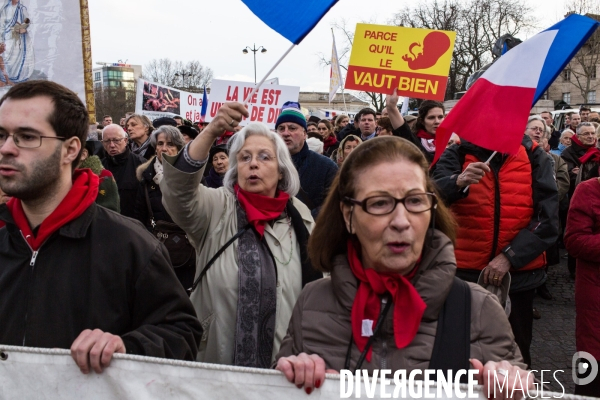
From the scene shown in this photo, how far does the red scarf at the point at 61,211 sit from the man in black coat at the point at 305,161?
2.39 meters

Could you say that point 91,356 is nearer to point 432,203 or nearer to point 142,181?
point 432,203

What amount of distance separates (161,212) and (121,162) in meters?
1.22

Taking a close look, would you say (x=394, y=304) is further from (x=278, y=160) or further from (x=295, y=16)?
(x=295, y=16)

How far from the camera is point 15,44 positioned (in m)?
4.73

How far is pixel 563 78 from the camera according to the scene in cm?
5778

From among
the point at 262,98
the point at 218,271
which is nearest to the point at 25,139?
the point at 218,271

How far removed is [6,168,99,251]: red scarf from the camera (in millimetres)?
1914

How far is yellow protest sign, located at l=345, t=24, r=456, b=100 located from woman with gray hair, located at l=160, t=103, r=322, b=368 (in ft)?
10.6

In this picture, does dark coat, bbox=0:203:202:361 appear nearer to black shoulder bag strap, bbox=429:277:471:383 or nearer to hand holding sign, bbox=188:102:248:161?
hand holding sign, bbox=188:102:248:161

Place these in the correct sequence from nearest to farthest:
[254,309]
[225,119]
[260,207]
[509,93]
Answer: [225,119]
[254,309]
[260,207]
[509,93]

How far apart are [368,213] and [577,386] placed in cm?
258

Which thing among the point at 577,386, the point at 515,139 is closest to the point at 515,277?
the point at 577,386

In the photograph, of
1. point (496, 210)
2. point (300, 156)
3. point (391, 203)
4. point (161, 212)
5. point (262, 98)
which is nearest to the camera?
point (391, 203)

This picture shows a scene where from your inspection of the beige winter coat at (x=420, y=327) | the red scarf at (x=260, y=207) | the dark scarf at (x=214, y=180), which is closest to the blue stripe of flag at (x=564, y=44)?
the red scarf at (x=260, y=207)
